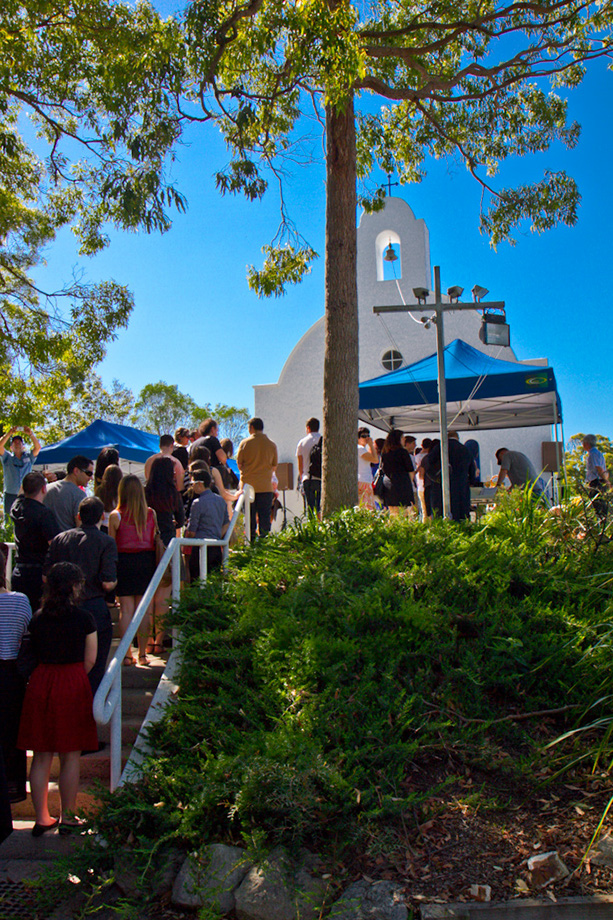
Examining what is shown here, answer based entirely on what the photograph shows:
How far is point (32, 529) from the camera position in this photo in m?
5.88

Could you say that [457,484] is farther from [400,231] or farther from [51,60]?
[400,231]

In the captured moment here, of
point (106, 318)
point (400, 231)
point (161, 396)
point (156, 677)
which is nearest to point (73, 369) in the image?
point (106, 318)

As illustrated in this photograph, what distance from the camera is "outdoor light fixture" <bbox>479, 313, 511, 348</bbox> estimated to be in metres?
8.93

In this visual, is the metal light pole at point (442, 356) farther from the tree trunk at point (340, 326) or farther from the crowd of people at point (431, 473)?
the tree trunk at point (340, 326)

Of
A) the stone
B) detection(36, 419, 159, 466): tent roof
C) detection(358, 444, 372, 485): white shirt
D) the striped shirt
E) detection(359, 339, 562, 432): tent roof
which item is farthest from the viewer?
detection(36, 419, 159, 466): tent roof

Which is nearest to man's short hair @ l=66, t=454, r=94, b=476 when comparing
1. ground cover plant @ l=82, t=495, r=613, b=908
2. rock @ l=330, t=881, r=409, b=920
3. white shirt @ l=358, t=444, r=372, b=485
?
ground cover plant @ l=82, t=495, r=613, b=908

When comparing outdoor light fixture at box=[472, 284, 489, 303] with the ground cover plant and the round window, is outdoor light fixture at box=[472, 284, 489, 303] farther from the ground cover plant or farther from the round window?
the round window

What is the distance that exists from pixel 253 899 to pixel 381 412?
34.5ft

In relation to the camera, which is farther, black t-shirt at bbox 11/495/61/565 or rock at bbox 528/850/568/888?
black t-shirt at bbox 11/495/61/565

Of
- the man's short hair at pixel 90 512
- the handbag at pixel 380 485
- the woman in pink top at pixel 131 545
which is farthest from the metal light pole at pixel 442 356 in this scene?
the man's short hair at pixel 90 512

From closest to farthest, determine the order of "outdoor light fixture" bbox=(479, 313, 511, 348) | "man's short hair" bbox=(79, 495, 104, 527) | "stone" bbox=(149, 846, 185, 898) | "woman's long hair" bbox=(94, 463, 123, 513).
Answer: "stone" bbox=(149, 846, 185, 898) → "man's short hair" bbox=(79, 495, 104, 527) → "woman's long hair" bbox=(94, 463, 123, 513) → "outdoor light fixture" bbox=(479, 313, 511, 348)

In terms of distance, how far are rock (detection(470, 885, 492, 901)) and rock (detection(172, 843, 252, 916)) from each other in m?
0.98

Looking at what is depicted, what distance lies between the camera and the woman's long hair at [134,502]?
6008mm

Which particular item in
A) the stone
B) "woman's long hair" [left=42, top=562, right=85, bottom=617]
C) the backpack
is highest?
the backpack
